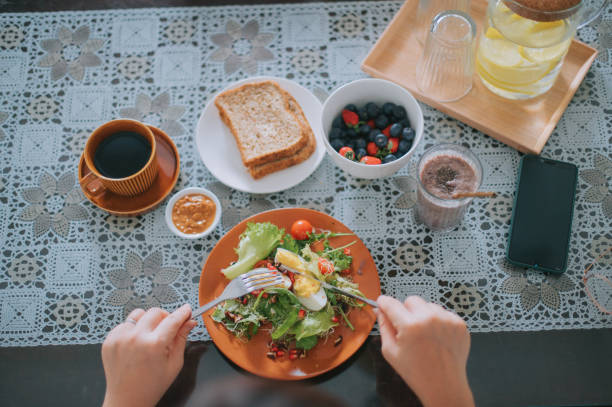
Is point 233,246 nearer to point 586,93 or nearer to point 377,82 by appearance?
point 377,82

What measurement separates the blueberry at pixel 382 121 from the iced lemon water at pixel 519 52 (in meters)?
0.37

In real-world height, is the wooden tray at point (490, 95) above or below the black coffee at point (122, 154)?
below

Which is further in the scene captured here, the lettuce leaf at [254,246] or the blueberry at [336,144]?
the blueberry at [336,144]

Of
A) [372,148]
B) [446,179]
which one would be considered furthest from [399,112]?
[446,179]

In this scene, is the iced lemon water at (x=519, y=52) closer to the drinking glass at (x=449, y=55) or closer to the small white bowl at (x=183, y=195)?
the drinking glass at (x=449, y=55)

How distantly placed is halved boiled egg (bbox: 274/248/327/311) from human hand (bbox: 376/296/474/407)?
0.20m

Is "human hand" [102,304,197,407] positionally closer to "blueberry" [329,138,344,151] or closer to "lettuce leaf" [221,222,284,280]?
"lettuce leaf" [221,222,284,280]

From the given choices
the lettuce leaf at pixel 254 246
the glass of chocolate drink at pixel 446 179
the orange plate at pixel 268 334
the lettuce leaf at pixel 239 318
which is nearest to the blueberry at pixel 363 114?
the glass of chocolate drink at pixel 446 179

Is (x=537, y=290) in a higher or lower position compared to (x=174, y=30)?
lower

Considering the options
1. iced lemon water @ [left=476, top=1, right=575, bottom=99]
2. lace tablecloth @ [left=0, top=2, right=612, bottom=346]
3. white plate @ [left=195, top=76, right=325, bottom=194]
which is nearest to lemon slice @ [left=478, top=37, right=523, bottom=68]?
iced lemon water @ [left=476, top=1, right=575, bottom=99]

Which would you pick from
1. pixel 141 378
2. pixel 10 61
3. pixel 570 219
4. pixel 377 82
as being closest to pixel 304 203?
pixel 377 82

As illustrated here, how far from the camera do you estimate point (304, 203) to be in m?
1.61

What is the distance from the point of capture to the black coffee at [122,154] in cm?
151

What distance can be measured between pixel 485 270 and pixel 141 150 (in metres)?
1.10
